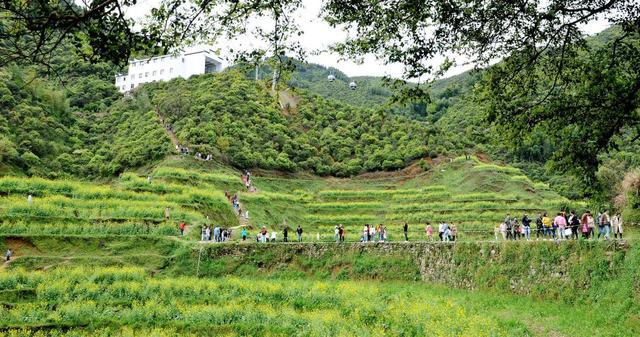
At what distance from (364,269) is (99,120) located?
49.6 m

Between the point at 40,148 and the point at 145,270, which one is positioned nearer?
the point at 145,270

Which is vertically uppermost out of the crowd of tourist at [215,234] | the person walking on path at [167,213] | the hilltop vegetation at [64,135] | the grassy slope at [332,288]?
the hilltop vegetation at [64,135]

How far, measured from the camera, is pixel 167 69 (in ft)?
236

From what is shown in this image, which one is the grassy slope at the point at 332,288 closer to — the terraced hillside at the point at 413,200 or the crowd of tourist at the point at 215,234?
the crowd of tourist at the point at 215,234

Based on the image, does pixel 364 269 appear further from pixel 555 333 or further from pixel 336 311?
pixel 555 333

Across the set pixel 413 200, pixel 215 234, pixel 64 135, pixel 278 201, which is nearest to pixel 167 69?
pixel 64 135

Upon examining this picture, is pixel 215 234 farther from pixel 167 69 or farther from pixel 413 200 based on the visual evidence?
pixel 167 69

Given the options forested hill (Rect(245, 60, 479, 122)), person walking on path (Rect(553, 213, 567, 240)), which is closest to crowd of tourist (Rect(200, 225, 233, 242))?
person walking on path (Rect(553, 213, 567, 240))

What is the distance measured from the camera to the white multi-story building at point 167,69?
71.4 metres

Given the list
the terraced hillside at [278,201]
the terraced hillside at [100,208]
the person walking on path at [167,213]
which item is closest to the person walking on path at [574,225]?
the terraced hillside at [278,201]

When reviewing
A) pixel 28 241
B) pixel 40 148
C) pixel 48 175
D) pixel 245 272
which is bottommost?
pixel 245 272

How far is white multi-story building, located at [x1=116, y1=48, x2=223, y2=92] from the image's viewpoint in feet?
234

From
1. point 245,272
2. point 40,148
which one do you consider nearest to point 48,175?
point 40,148

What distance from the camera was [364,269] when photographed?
25250 millimetres
